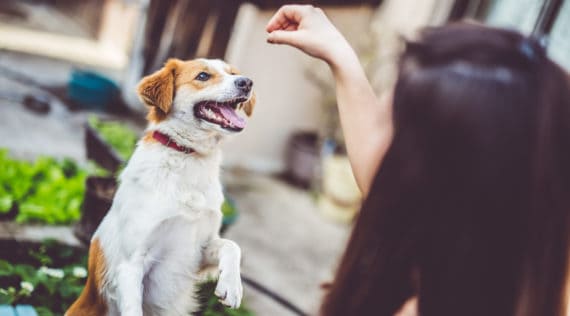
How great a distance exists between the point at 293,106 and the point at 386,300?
596 cm

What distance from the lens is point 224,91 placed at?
7.34 ft

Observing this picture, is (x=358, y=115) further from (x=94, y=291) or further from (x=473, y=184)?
(x=94, y=291)

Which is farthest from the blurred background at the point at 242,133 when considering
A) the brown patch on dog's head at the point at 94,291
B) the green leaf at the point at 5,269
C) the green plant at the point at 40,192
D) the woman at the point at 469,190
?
the woman at the point at 469,190

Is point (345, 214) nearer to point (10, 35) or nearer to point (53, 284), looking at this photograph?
point (53, 284)

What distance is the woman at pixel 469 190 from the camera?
1047 mm

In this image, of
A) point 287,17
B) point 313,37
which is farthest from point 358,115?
point 287,17

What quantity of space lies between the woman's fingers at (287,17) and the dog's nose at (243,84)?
0.68 meters

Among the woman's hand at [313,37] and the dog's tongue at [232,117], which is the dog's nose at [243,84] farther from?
the woman's hand at [313,37]

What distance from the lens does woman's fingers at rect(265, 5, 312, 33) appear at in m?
1.55

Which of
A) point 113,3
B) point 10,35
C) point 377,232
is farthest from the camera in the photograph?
point 113,3

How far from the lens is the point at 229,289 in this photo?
168 cm

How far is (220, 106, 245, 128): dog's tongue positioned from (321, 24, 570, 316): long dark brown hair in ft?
3.02

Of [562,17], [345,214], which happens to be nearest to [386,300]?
[562,17]

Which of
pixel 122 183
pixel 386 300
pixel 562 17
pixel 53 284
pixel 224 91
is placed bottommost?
pixel 53 284
